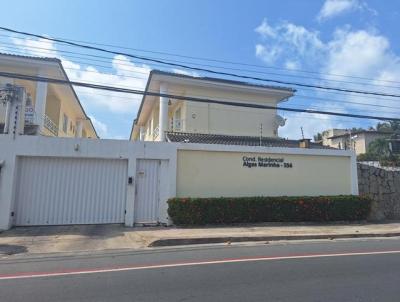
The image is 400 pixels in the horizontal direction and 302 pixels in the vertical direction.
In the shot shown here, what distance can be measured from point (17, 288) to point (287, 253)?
561 cm

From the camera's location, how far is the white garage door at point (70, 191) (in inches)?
517

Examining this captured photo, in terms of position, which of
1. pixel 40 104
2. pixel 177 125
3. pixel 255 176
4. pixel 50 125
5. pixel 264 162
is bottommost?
pixel 255 176

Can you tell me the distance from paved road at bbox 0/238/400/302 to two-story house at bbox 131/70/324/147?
11.6m

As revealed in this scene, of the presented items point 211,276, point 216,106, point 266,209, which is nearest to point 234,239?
point 266,209

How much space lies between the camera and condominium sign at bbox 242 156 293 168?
50.5 ft

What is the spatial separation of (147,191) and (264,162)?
15.9ft

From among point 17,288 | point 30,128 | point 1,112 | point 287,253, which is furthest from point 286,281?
point 1,112

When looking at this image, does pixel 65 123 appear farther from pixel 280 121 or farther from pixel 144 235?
pixel 144 235

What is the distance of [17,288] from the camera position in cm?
590

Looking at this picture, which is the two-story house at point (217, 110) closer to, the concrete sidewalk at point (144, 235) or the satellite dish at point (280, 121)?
the satellite dish at point (280, 121)

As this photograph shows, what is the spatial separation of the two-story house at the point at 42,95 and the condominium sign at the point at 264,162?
30.3ft

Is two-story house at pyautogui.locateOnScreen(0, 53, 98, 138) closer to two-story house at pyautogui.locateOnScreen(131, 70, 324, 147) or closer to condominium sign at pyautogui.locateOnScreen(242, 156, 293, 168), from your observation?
two-story house at pyautogui.locateOnScreen(131, 70, 324, 147)

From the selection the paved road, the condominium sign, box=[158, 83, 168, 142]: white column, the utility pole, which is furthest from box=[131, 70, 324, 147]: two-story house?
the paved road

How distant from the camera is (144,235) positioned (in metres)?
11.6
